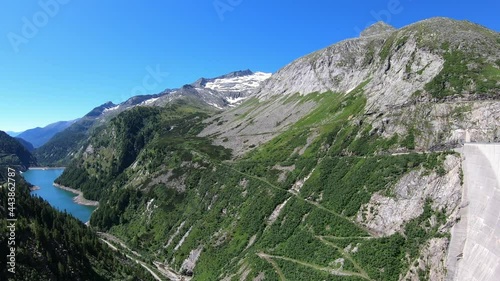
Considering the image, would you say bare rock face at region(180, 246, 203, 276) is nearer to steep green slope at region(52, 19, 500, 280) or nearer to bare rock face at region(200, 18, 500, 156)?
steep green slope at region(52, 19, 500, 280)

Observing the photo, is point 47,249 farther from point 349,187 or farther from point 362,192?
point 362,192

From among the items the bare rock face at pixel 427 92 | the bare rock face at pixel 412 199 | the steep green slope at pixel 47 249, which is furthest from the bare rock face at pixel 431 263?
the steep green slope at pixel 47 249

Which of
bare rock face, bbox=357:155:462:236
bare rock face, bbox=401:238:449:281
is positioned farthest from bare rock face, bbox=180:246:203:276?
bare rock face, bbox=401:238:449:281

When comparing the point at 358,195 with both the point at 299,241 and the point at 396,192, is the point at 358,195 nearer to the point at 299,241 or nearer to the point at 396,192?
the point at 396,192

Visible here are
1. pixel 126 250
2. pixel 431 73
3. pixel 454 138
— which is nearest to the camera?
pixel 454 138

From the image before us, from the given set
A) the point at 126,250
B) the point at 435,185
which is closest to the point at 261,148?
the point at 126,250

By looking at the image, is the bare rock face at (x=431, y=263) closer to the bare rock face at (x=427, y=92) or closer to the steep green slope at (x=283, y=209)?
the steep green slope at (x=283, y=209)
